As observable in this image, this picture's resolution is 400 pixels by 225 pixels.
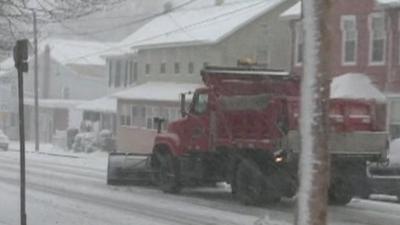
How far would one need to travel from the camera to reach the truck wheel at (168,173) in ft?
66.6

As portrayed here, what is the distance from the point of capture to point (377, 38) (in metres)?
31.5

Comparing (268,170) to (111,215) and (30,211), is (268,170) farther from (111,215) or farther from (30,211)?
(30,211)

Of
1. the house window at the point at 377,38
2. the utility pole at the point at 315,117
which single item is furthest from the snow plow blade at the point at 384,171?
the utility pole at the point at 315,117

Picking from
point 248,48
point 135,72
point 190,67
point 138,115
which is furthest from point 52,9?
point 135,72

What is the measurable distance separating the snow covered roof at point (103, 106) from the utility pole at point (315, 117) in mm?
47410

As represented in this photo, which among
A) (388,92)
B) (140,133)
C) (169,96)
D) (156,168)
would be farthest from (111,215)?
(140,133)

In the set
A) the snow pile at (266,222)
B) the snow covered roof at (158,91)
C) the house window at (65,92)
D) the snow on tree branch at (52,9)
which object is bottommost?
the snow pile at (266,222)

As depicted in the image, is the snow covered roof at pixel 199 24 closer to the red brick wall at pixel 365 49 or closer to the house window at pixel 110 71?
the house window at pixel 110 71

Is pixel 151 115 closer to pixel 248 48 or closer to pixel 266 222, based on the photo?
pixel 248 48

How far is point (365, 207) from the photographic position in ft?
59.3

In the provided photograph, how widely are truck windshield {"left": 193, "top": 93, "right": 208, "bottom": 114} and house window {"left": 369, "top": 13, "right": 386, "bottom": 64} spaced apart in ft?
44.9

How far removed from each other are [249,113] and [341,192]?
2590 millimetres

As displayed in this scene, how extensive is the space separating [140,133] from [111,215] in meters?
30.2

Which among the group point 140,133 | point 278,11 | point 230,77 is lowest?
point 140,133
